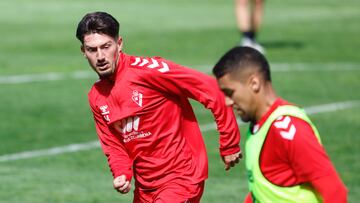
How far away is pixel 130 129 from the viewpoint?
8.13 m

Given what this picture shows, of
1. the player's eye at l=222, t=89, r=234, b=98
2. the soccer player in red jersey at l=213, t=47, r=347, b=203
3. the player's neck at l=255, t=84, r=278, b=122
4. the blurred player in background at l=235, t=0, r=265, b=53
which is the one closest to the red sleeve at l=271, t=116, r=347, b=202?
the soccer player in red jersey at l=213, t=47, r=347, b=203

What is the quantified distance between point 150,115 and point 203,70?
38.8ft

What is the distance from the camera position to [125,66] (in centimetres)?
818

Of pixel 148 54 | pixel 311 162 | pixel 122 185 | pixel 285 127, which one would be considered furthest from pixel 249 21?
pixel 311 162

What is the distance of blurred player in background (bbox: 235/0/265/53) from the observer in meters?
22.0

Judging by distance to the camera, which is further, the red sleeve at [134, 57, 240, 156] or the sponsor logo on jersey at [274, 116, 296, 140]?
the red sleeve at [134, 57, 240, 156]

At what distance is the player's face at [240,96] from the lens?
20.1ft

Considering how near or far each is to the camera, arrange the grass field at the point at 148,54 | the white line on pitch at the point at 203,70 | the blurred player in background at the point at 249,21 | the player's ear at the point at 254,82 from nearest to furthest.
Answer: the player's ear at the point at 254,82
the grass field at the point at 148,54
the white line on pitch at the point at 203,70
the blurred player in background at the point at 249,21

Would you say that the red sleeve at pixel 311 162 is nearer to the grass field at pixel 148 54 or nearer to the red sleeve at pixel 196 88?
the red sleeve at pixel 196 88

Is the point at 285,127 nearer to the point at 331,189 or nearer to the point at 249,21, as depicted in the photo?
the point at 331,189

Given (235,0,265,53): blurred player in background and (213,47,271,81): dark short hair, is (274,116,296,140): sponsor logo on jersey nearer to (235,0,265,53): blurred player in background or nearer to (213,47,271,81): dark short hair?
(213,47,271,81): dark short hair

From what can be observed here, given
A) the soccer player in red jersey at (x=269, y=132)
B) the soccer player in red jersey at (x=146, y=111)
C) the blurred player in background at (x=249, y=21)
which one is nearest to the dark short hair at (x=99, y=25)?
the soccer player in red jersey at (x=146, y=111)

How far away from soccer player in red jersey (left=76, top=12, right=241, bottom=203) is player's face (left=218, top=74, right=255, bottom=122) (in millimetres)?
1771

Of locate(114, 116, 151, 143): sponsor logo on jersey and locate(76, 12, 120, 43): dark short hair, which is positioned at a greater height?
locate(76, 12, 120, 43): dark short hair
